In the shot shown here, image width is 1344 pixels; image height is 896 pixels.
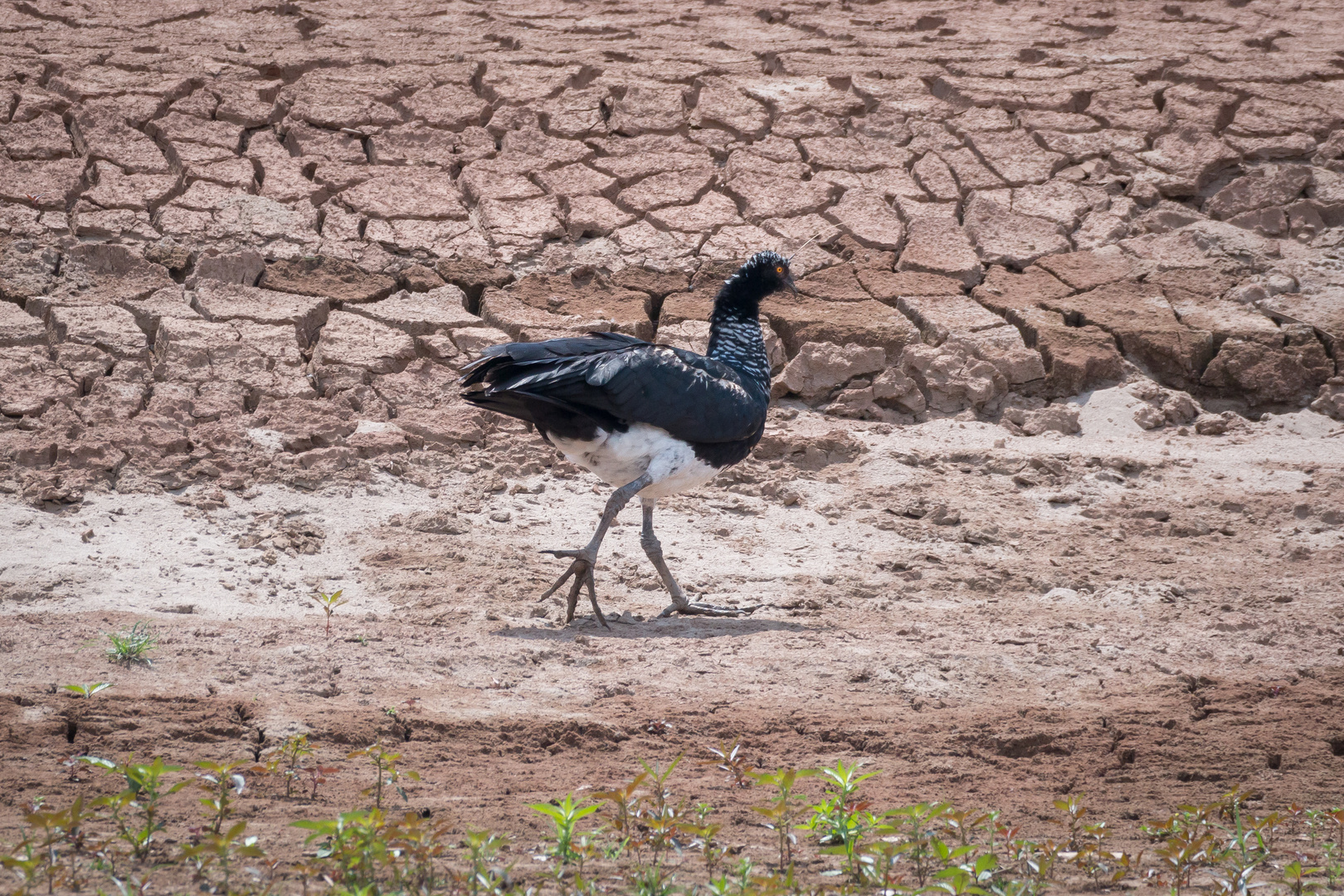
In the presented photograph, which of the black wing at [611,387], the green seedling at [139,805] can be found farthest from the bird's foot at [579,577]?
the green seedling at [139,805]

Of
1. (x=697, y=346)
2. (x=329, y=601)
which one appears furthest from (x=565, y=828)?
(x=697, y=346)

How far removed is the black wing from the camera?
4953 mm

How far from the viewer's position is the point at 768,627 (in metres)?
4.98

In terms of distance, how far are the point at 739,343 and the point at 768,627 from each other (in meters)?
1.37

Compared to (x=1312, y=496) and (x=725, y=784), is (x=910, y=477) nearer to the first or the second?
(x=1312, y=496)

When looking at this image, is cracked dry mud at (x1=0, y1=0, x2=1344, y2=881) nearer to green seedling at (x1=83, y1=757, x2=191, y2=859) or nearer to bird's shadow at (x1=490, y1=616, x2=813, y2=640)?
bird's shadow at (x1=490, y1=616, x2=813, y2=640)

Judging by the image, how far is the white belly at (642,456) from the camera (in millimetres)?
5109

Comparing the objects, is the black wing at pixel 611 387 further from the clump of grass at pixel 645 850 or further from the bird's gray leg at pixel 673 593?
the clump of grass at pixel 645 850

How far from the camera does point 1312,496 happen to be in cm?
611

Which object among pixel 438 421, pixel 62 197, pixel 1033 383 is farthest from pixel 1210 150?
pixel 62 197

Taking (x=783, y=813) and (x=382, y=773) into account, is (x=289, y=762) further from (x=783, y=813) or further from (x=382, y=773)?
(x=783, y=813)

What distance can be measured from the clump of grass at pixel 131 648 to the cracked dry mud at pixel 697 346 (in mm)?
64

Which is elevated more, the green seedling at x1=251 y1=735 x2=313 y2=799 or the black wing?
the black wing

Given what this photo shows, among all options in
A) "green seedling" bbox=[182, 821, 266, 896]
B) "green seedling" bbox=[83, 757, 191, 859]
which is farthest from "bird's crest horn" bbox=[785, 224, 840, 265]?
"green seedling" bbox=[182, 821, 266, 896]
